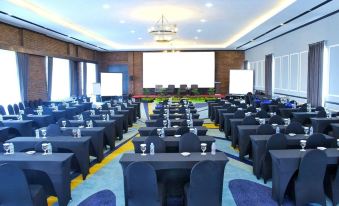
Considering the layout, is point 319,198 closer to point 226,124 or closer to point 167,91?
point 226,124

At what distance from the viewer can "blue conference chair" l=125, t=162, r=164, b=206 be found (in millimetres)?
4141

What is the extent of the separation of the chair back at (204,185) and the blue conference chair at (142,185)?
50 cm

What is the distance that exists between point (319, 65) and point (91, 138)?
28.8 ft

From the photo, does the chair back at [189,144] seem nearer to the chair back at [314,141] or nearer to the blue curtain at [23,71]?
the chair back at [314,141]

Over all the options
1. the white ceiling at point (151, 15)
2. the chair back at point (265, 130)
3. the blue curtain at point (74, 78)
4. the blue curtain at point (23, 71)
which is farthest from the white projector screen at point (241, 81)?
the chair back at point (265, 130)

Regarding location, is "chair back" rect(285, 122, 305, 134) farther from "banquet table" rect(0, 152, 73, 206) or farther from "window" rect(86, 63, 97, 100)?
"window" rect(86, 63, 97, 100)

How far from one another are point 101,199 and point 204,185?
209 cm

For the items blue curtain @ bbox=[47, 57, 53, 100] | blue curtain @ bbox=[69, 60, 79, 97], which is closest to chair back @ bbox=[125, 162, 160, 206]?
blue curtain @ bbox=[47, 57, 53, 100]

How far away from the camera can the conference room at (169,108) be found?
15.8 feet

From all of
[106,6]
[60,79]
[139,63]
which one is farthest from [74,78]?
[106,6]

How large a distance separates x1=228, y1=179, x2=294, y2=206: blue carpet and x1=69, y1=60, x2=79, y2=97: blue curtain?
1548cm

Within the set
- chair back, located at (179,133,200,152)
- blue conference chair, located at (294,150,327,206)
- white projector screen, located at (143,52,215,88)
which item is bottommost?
blue conference chair, located at (294,150,327,206)

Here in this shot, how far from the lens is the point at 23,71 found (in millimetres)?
13570

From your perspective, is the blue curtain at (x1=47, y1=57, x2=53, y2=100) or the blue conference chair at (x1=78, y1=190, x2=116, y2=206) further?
the blue curtain at (x1=47, y1=57, x2=53, y2=100)
